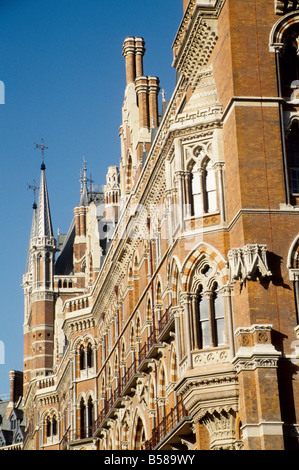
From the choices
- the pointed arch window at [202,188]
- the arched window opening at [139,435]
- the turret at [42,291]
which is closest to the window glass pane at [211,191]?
the pointed arch window at [202,188]

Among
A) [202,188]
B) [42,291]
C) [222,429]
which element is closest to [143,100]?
[202,188]

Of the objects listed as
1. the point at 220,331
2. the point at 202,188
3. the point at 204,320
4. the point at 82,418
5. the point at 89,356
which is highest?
the point at 89,356

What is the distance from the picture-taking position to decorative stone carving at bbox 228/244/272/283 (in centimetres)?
3700

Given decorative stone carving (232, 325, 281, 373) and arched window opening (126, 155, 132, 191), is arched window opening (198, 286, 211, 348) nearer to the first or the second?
decorative stone carving (232, 325, 281, 373)

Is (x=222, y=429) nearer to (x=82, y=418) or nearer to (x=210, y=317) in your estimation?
(x=210, y=317)

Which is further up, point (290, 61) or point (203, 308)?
point (290, 61)

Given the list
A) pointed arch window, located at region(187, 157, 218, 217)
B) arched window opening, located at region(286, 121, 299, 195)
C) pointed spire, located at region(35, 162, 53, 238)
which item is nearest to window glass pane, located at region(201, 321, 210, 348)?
pointed arch window, located at region(187, 157, 218, 217)

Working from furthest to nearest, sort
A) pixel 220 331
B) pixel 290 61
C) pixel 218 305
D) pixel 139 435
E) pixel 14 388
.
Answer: pixel 14 388
pixel 139 435
pixel 290 61
pixel 218 305
pixel 220 331

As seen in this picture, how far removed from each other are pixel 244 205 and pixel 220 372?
18.5ft

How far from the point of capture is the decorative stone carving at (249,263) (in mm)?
37000

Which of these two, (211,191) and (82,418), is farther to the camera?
(82,418)

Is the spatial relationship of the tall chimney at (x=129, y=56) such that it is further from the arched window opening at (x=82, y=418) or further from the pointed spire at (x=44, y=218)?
the pointed spire at (x=44, y=218)

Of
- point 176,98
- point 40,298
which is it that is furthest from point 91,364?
point 40,298

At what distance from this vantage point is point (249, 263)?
37062 millimetres
